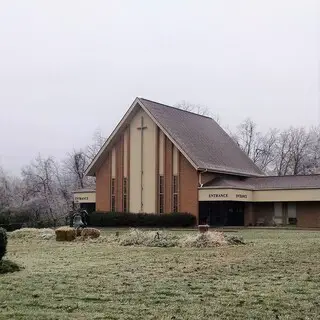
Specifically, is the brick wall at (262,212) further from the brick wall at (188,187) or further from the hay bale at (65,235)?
the hay bale at (65,235)

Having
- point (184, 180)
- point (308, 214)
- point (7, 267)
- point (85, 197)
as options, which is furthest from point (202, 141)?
point (7, 267)

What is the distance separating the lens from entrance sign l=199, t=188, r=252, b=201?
4147 centimetres

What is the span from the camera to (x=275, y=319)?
7.87 m

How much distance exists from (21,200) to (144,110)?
1801cm

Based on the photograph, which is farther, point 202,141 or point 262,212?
point 202,141

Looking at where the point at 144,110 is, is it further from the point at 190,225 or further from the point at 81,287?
the point at 81,287

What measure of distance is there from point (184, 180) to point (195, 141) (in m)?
4.14

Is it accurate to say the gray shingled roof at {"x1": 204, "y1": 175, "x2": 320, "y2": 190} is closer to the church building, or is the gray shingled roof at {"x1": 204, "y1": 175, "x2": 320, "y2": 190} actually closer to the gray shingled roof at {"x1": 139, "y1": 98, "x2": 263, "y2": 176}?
the church building

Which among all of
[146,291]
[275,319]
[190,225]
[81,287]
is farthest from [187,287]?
[190,225]

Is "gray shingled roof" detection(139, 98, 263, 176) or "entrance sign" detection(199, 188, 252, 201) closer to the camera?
"entrance sign" detection(199, 188, 252, 201)

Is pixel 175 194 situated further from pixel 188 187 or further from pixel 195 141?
pixel 195 141

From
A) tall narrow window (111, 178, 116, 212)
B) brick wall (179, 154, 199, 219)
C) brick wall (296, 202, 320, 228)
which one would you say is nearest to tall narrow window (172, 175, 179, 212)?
brick wall (179, 154, 199, 219)

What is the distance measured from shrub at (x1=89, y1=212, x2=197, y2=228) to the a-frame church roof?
161 inches

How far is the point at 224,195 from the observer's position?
41531mm
